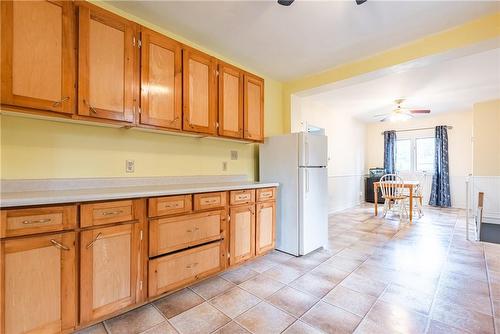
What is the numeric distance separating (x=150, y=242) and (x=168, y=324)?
0.58 m

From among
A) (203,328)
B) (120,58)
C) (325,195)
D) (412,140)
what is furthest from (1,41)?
(412,140)

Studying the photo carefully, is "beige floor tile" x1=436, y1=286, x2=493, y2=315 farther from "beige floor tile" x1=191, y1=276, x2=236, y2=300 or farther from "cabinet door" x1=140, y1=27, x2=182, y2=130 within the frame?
"cabinet door" x1=140, y1=27, x2=182, y2=130

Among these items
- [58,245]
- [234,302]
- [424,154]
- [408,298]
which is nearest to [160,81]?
[58,245]

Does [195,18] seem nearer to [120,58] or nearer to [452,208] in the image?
[120,58]

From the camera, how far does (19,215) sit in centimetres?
127

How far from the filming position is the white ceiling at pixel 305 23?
1.96 m

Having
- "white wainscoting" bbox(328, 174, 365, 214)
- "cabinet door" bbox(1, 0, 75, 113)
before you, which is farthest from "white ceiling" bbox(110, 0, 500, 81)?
"white wainscoting" bbox(328, 174, 365, 214)

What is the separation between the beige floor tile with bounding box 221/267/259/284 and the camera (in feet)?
7.50

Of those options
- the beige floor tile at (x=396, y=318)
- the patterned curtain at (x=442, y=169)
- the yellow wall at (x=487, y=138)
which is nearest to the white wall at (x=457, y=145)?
the patterned curtain at (x=442, y=169)

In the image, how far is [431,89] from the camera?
405 centimetres

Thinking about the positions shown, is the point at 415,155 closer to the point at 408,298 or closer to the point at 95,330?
the point at 408,298

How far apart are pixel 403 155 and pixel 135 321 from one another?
7.49 metres

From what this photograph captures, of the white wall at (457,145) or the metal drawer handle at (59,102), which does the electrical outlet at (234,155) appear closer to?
the metal drawer handle at (59,102)

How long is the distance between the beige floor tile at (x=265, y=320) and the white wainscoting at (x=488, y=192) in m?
5.21
